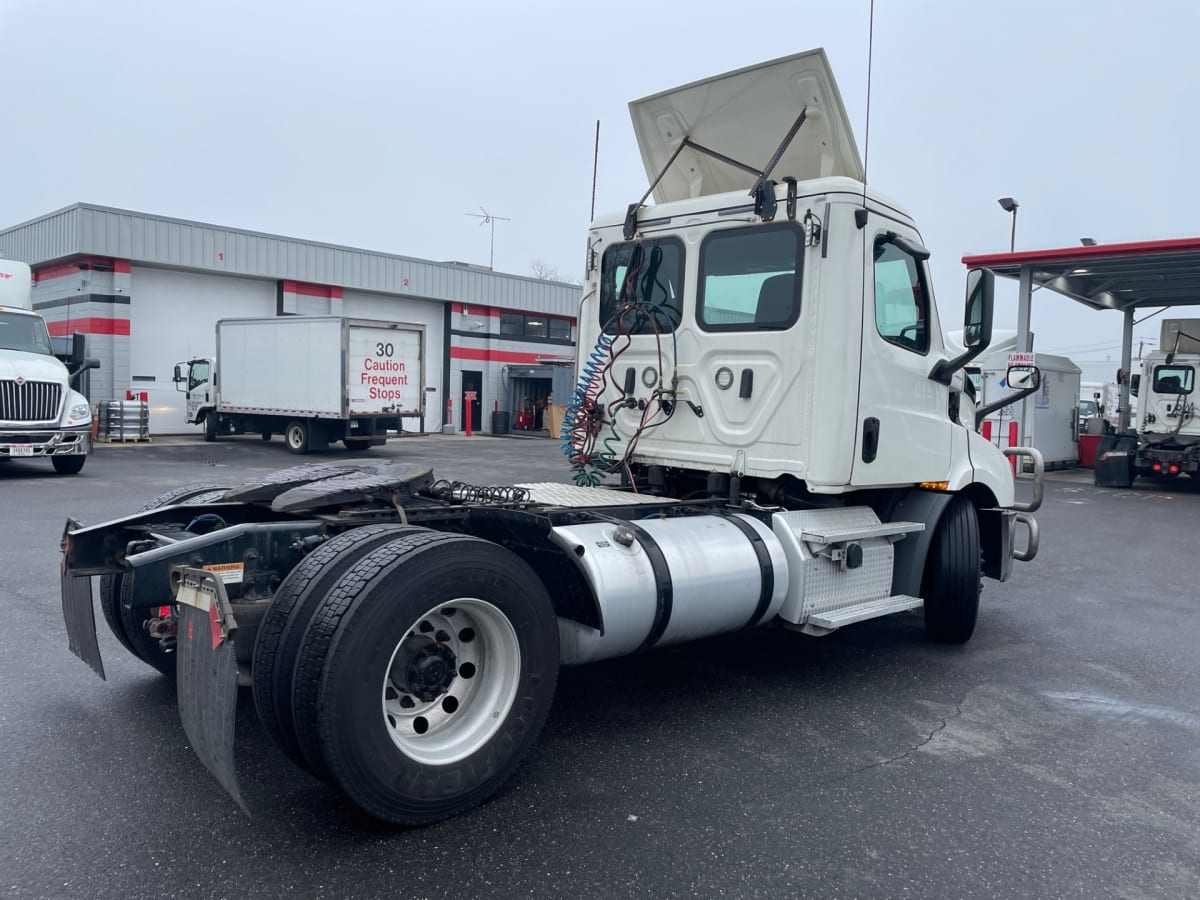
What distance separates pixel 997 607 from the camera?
724cm

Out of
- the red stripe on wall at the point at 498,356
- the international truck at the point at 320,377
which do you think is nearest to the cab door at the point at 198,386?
the international truck at the point at 320,377

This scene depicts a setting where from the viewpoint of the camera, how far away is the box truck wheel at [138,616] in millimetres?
4449

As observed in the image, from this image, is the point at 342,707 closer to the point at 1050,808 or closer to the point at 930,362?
the point at 1050,808

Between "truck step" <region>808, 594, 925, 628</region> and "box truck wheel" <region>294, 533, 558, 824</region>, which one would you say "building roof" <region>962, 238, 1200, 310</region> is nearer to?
"truck step" <region>808, 594, 925, 628</region>

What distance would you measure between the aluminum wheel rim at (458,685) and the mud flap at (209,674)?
0.55 metres

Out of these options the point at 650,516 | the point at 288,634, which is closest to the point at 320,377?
the point at 650,516

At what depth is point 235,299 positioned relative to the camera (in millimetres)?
27297

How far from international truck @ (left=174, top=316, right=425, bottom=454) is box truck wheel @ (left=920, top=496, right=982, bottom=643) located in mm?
16609

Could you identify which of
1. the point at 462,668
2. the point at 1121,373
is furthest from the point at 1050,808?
the point at 1121,373

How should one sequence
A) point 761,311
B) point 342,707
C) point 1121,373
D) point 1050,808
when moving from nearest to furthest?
point 342,707
point 1050,808
point 761,311
point 1121,373

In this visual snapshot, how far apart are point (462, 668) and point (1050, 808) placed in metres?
2.40

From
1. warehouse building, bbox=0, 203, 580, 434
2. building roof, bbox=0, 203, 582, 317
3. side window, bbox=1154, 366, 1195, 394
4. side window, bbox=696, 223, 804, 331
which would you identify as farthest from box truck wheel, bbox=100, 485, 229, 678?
building roof, bbox=0, 203, 582, 317

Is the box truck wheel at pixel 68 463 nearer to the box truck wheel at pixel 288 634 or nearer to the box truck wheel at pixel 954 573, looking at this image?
the box truck wheel at pixel 288 634

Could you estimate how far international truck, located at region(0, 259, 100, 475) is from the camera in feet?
44.9
